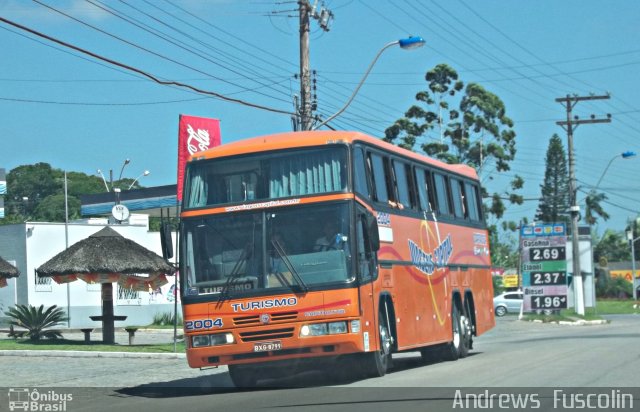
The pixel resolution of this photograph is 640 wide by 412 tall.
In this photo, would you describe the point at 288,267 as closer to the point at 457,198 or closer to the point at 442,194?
the point at 442,194

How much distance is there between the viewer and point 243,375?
17922 mm

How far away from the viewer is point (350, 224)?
16062 millimetres

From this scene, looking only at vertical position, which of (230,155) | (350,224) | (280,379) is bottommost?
(280,379)

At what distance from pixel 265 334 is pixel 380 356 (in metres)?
2.25

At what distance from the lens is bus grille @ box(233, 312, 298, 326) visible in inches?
620

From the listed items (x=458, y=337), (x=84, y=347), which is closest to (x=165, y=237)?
(x=458, y=337)

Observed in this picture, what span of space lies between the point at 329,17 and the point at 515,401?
69.2 feet

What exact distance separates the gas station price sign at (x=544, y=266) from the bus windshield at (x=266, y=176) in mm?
33799

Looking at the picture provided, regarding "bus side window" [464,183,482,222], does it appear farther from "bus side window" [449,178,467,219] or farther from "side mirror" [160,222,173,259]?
"side mirror" [160,222,173,259]

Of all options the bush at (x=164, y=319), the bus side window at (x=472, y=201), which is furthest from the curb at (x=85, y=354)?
the bush at (x=164, y=319)

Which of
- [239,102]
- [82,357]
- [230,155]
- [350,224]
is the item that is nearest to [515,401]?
[350,224]

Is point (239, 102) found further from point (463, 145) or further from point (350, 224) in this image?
point (463, 145)

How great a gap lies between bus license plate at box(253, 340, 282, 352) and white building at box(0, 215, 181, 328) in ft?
95.9

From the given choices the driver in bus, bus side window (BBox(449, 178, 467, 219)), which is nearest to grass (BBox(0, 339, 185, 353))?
bus side window (BBox(449, 178, 467, 219))
